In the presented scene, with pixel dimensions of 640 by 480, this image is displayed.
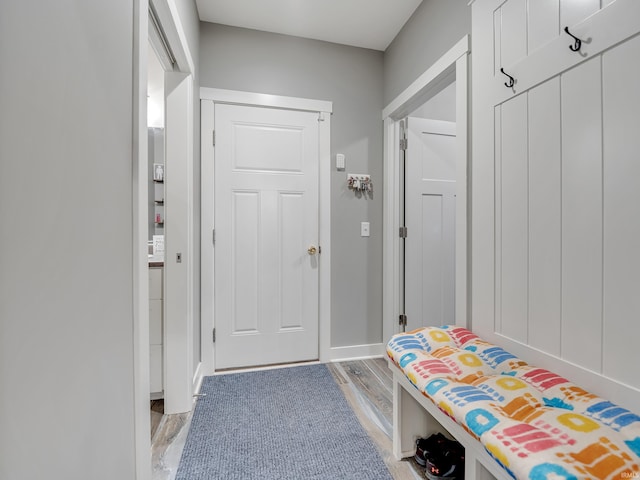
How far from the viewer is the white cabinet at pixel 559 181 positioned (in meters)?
0.95

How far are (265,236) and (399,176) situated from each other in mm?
1215

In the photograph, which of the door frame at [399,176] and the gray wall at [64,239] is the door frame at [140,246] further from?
the door frame at [399,176]

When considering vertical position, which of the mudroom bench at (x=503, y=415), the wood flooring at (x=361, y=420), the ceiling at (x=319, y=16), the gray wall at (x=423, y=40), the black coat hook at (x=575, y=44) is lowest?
the wood flooring at (x=361, y=420)

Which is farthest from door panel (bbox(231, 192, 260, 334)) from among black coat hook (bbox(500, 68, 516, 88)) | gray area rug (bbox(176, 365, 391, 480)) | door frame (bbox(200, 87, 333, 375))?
black coat hook (bbox(500, 68, 516, 88))

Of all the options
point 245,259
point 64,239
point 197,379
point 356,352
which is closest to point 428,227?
point 356,352

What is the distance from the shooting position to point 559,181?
3.78ft

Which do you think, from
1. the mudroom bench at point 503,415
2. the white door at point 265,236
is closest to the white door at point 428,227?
the white door at point 265,236

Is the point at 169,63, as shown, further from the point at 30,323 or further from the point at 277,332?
the point at 277,332

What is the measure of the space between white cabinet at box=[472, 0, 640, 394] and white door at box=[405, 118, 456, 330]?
904mm

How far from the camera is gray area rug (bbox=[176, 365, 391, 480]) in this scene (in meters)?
1.36

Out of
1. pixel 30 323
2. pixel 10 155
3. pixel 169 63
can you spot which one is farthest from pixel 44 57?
pixel 169 63

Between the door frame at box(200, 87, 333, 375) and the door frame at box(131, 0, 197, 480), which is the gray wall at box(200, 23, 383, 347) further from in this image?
the door frame at box(131, 0, 197, 480)

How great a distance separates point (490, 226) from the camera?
149 centimetres

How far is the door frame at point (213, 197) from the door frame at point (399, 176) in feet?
1.65
